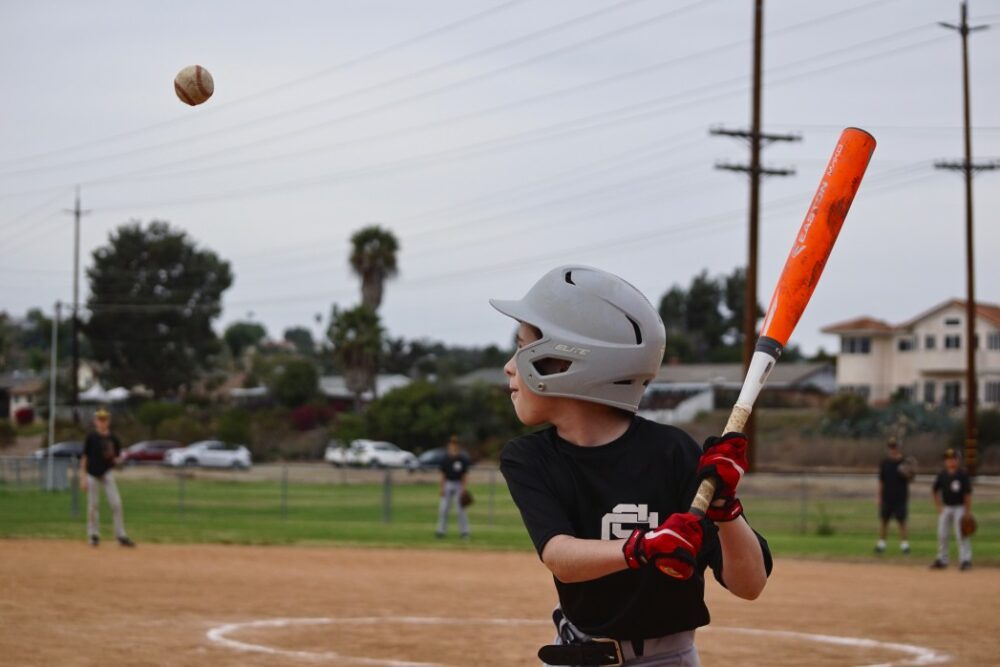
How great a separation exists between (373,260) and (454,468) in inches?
2198

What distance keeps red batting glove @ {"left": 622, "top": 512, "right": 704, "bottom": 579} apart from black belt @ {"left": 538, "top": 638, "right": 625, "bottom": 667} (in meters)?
→ 0.60

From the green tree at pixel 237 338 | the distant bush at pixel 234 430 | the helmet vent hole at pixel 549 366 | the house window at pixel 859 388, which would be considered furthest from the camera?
the green tree at pixel 237 338

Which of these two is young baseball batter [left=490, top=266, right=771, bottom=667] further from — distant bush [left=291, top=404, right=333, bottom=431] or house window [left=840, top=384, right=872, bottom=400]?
house window [left=840, top=384, right=872, bottom=400]

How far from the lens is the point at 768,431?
73062 millimetres

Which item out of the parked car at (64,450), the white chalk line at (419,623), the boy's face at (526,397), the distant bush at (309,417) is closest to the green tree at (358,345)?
the distant bush at (309,417)

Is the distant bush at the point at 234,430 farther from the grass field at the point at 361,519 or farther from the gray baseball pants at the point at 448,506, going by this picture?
the gray baseball pants at the point at 448,506

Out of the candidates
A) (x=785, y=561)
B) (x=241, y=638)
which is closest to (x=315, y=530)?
(x=785, y=561)

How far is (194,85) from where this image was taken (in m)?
8.84

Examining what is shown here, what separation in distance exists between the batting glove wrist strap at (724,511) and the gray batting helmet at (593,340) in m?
0.53

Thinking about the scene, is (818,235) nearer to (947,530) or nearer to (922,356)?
(947,530)

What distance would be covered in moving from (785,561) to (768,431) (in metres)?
51.3

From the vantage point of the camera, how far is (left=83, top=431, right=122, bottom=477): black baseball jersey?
20812 mm

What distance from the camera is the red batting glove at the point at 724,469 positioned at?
12.6 ft

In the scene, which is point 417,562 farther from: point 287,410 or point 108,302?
point 108,302
